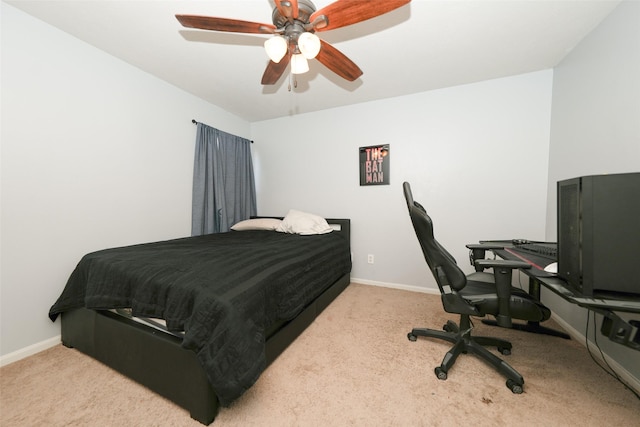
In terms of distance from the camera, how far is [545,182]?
2.41m

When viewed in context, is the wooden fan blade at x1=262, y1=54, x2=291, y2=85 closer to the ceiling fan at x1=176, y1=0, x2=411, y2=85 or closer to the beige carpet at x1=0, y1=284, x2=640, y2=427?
the ceiling fan at x1=176, y1=0, x2=411, y2=85

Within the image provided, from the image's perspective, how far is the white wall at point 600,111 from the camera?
1.46 m

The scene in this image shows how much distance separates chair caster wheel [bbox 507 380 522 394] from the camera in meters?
1.31

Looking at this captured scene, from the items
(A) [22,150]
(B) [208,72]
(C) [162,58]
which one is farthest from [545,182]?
(A) [22,150]

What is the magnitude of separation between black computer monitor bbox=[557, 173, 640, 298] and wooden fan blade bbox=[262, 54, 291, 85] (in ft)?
5.71

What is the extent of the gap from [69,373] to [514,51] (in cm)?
417

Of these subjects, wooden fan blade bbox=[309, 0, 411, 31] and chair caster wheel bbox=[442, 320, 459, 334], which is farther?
chair caster wheel bbox=[442, 320, 459, 334]

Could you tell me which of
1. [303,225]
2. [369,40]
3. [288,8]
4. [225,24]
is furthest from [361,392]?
[369,40]

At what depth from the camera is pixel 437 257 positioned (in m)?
1.44

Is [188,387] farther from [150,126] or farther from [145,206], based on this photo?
[150,126]

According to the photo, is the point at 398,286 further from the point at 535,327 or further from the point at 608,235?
the point at 608,235

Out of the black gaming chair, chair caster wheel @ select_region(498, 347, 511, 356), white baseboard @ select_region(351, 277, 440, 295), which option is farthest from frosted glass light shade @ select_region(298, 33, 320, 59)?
white baseboard @ select_region(351, 277, 440, 295)

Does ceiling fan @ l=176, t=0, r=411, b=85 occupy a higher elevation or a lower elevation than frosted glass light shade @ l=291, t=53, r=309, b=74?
higher

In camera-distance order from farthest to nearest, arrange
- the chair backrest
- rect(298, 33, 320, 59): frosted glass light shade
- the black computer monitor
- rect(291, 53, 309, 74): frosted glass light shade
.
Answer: rect(291, 53, 309, 74): frosted glass light shade < the chair backrest < rect(298, 33, 320, 59): frosted glass light shade < the black computer monitor
